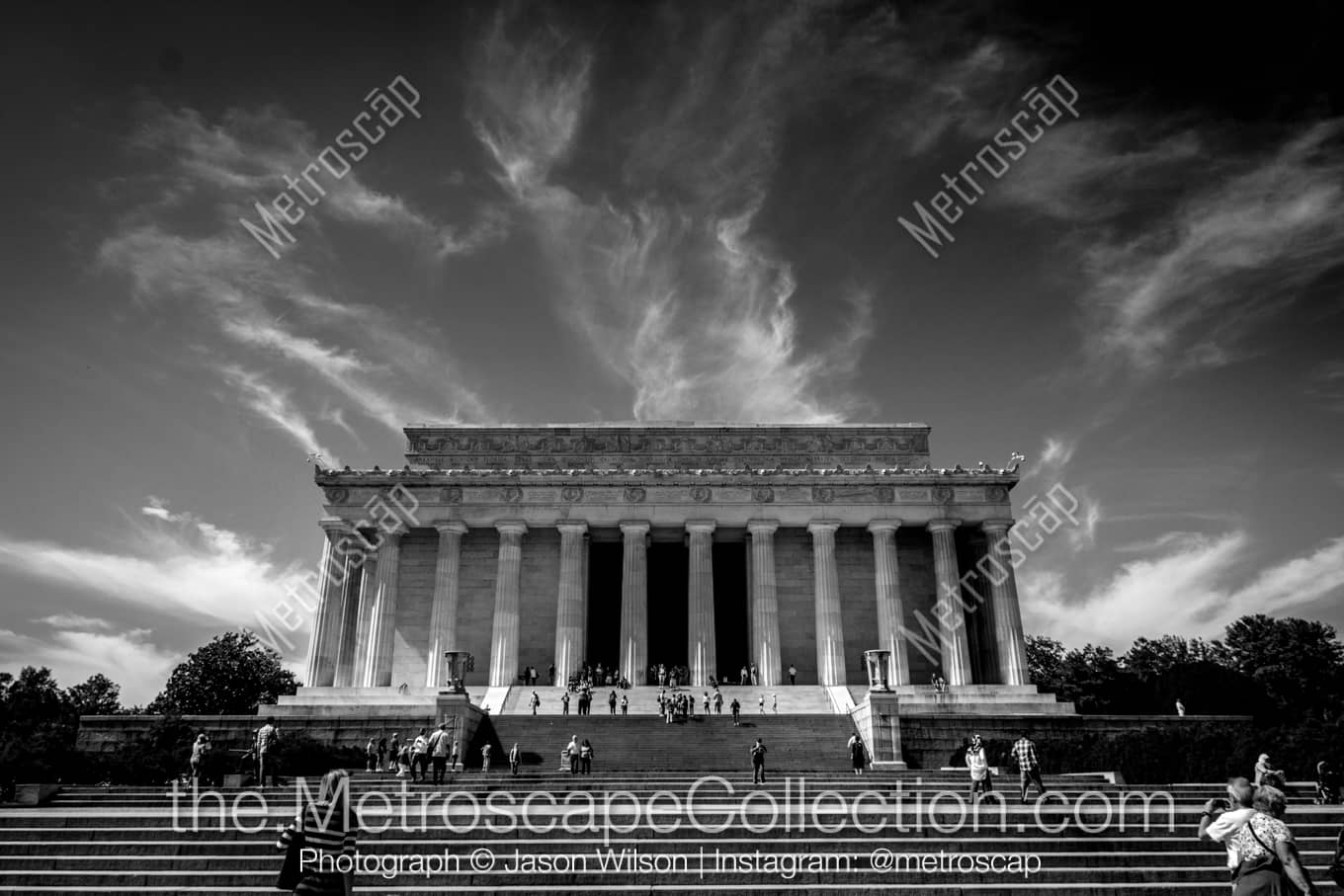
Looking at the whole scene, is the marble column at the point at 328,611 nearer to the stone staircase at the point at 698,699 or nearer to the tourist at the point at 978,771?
the stone staircase at the point at 698,699

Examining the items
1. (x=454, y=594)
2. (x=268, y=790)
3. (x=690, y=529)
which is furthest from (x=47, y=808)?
(x=690, y=529)

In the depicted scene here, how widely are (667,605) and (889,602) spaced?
45.4 ft

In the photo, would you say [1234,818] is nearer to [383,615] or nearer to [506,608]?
[506,608]

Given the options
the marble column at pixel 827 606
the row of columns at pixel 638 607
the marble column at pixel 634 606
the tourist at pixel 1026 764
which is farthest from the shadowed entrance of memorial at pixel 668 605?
the tourist at pixel 1026 764

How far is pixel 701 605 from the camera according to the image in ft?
153

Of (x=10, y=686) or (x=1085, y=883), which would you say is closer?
(x=1085, y=883)

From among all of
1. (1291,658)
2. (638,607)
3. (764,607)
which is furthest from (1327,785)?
(1291,658)

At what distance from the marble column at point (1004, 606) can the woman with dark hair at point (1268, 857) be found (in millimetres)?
39175

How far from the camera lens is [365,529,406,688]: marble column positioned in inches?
1781

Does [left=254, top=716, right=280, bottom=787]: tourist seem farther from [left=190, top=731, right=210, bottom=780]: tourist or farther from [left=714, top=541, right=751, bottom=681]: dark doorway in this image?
[left=714, top=541, right=751, bottom=681]: dark doorway

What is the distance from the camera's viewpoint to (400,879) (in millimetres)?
14164

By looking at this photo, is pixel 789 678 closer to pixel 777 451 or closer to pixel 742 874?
pixel 777 451

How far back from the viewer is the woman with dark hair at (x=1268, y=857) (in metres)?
7.77

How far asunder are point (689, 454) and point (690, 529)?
25.3 ft
